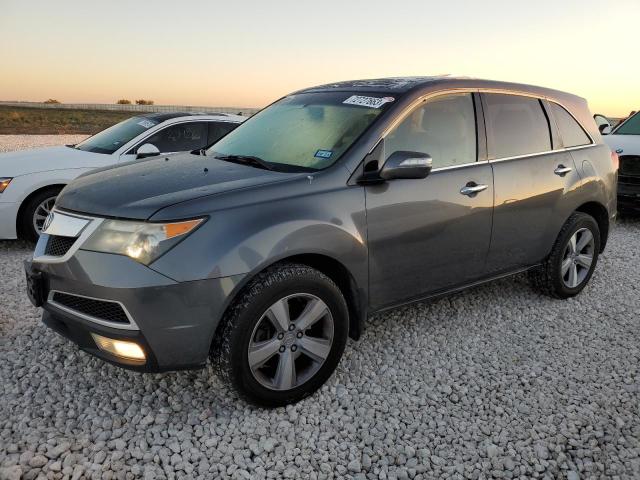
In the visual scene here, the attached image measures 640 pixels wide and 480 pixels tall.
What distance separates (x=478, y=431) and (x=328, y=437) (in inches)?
32.5

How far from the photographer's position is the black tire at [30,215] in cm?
600

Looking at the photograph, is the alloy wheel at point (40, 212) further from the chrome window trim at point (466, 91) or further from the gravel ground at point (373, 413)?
the chrome window trim at point (466, 91)

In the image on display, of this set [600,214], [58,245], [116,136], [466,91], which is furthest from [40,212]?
[600,214]

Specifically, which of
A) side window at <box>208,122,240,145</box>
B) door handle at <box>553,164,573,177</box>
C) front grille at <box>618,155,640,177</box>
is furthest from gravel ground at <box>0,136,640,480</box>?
front grille at <box>618,155,640,177</box>

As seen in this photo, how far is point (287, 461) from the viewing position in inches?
107

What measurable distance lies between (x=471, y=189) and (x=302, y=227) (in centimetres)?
141

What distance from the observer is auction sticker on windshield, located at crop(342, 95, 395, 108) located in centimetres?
354

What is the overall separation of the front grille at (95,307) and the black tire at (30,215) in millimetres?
3586

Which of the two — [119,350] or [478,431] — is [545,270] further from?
[119,350]

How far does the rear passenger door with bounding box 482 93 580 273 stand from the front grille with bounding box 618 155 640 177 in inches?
173

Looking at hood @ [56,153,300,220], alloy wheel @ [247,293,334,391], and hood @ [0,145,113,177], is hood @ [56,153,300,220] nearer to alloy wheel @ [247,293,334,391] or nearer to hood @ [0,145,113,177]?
alloy wheel @ [247,293,334,391]

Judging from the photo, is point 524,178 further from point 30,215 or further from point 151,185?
point 30,215

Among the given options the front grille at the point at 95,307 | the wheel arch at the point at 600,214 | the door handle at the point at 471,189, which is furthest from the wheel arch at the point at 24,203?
the wheel arch at the point at 600,214

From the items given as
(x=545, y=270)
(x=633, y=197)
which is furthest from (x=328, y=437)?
A: (x=633, y=197)
